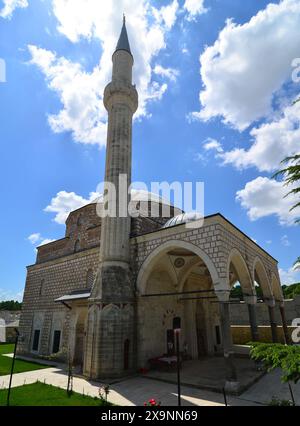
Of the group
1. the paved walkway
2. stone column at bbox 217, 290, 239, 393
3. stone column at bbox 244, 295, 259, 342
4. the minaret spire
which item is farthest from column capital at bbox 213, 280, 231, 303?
the minaret spire

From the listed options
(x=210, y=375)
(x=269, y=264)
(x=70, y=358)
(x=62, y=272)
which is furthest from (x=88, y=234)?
(x=269, y=264)

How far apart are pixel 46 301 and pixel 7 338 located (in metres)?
15.8

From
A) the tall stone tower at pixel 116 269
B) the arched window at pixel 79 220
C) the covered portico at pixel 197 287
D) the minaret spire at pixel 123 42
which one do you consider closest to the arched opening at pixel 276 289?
the covered portico at pixel 197 287

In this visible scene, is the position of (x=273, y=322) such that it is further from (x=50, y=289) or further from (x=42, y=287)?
(x=42, y=287)

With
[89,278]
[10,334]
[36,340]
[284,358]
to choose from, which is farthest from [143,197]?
[10,334]

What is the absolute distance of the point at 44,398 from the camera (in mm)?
7098

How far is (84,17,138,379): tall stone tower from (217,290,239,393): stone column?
3.72m

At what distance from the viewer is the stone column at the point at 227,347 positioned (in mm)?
7744

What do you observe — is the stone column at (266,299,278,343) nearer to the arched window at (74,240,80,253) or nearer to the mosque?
the mosque

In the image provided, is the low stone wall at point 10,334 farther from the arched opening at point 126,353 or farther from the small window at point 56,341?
the arched opening at point 126,353

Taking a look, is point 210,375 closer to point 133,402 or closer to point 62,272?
point 133,402

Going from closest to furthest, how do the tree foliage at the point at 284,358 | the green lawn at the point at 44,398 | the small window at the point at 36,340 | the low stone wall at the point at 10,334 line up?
the tree foliage at the point at 284,358 → the green lawn at the point at 44,398 → the small window at the point at 36,340 → the low stone wall at the point at 10,334

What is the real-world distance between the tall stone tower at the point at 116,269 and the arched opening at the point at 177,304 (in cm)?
80

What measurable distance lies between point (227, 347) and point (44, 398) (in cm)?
541
